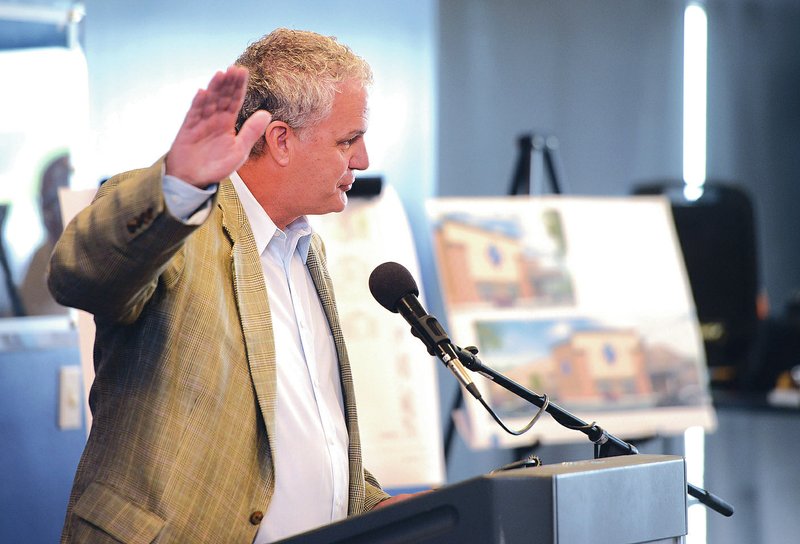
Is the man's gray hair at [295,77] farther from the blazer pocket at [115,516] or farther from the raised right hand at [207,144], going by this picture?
the blazer pocket at [115,516]

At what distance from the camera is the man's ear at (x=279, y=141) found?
163 centimetres

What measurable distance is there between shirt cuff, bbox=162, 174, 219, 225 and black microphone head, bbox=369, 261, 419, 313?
14.3 inches

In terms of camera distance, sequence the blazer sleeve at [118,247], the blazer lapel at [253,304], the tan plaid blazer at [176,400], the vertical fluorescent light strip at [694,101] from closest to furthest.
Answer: the blazer sleeve at [118,247]
the tan plaid blazer at [176,400]
the blazer lapel at [253,304]
the vertical fluorescent light strip at [694,101]

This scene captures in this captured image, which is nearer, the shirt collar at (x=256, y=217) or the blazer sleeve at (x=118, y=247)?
the blazer sleeve at (x=118, y=247)

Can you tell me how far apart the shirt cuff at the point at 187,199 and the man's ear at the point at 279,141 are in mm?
415

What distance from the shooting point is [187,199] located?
1.22 metres

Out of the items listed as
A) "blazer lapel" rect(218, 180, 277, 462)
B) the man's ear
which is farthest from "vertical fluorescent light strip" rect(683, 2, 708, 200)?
"blazer lapel" rect(218, 180, 277, 462)

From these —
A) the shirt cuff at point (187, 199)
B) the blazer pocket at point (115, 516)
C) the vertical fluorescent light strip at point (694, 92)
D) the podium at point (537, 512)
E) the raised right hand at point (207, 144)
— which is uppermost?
the vertical fluorescent light strip at point (694, 92)

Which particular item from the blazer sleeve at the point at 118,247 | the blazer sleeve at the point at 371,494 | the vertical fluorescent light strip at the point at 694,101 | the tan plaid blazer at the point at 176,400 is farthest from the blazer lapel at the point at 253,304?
the vertical fluorescent light strip at the point at 694,101

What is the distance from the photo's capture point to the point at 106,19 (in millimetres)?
2834

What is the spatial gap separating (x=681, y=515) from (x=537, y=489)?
0.25 m

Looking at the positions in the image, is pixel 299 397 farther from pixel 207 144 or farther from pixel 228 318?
pixel 207 144

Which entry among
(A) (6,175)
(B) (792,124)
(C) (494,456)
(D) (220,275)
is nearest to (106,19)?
(A) (6,175)

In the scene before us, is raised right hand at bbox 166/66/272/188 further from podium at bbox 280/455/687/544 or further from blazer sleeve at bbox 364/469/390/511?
blazer sleeve at bbox 364/469/390/511
